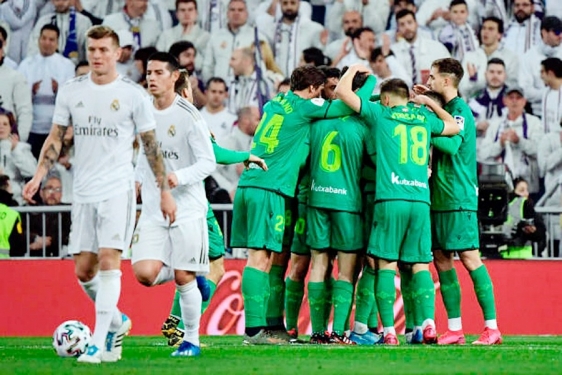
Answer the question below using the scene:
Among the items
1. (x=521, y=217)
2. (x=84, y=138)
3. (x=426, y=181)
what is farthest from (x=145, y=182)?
(x=521, y=217)

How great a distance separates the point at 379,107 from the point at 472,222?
1430 mm

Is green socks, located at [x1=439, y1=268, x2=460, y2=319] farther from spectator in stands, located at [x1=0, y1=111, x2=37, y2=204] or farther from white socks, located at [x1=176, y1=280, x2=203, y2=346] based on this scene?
spectator in stands, located at [x1=0, y1=111, x2=37, y2=204]

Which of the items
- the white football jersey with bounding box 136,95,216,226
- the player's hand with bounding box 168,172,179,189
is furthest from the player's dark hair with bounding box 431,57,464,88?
the player's hand with bounding box 168,172,179,189

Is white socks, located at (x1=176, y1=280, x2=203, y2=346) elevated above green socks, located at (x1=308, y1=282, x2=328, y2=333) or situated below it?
above

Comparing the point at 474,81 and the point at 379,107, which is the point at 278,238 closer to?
the point at 379,107

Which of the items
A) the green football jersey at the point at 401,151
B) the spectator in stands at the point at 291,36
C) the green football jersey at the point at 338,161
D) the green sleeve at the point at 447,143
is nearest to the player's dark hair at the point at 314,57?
the spectator in stands at the point at 291,36

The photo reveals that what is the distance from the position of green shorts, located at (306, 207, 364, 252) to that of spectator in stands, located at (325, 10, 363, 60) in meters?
8.05

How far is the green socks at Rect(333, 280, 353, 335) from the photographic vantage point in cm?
1117

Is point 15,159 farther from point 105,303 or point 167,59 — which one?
point 105,303

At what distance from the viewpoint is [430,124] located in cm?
1117

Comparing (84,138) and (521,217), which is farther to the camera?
(521,217)

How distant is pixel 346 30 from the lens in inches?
753

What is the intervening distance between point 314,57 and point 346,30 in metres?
0.76

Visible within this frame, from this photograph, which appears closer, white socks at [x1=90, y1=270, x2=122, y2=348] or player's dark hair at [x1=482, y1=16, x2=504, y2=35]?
white socks at [x1=90, y1=270, x2=122, y2=348]
